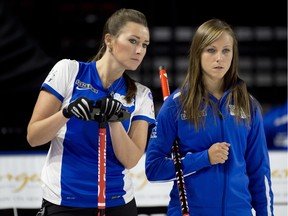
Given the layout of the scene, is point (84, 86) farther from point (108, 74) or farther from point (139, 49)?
point (139, 49)

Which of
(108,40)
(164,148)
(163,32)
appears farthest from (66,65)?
(163,32)

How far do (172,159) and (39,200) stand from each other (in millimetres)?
1338

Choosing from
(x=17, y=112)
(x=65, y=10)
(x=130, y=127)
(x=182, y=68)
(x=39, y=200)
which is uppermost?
(x=65, y=10)

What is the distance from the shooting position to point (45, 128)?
7.86 feet

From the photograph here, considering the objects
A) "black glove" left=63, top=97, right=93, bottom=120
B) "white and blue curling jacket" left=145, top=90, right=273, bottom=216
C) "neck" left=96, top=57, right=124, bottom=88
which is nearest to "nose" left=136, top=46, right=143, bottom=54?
A: "neck" left=96, top=57, right=124, bottom=88

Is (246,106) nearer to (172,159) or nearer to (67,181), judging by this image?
(172,159)

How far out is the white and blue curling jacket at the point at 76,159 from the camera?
8.12 feet

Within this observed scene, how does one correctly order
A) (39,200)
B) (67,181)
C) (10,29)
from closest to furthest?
(67,181)
(39,200)
(10,29)

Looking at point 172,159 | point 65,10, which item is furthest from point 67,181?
point 65,10

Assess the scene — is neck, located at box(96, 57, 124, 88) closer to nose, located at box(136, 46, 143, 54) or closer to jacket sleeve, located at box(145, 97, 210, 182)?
nose, located at box(136, 46, 143, 54)

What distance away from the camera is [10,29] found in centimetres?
487

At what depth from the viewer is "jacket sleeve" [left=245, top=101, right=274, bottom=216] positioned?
8.34 feet

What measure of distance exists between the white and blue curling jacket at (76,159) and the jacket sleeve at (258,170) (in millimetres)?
495

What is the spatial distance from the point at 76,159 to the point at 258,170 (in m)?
0.71
